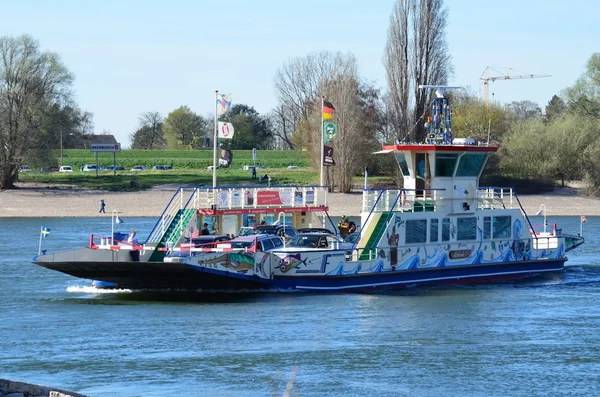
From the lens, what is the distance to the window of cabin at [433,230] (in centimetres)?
3519

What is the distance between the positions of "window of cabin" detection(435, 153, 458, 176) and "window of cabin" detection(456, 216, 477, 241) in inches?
63.5

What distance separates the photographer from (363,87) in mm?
87375

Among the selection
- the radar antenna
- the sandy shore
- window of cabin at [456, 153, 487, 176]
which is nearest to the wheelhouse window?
window of cabin at [456, 153, 487, 176]

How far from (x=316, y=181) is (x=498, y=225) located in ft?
149

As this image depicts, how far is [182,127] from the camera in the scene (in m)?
135

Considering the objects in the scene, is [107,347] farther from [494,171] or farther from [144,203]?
[494,171]

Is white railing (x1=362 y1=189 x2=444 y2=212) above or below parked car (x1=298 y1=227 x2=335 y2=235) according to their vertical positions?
above

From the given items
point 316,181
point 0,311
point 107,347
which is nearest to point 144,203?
point 316,181

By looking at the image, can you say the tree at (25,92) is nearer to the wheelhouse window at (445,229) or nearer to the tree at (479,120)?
the tree at (479,120)

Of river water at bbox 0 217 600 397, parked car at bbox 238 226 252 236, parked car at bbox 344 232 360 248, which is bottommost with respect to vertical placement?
river water at bbox 0 217 600 397

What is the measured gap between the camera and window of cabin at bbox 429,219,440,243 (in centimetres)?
3519

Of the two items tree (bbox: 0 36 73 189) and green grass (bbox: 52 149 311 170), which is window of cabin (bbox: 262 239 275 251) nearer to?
tree (bbox: 0 36 73 189)

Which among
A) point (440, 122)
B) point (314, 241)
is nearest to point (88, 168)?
point (440, 122)

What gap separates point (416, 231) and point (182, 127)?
336ft
